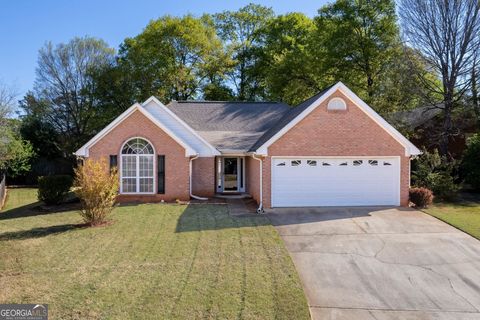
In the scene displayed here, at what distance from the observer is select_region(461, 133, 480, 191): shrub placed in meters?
21.3

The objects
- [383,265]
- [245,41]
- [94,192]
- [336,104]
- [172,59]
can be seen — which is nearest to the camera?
[383,265]

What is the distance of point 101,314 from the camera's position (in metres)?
6.57

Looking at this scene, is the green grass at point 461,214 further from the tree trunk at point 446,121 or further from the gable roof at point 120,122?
the gable roof at point 120,122

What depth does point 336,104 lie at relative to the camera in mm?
16359

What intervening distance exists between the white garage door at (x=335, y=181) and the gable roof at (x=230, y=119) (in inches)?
197

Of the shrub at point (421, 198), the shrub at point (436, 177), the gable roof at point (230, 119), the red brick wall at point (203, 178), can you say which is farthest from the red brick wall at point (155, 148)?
the shrub at point (436, 177)

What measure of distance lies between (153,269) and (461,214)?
13.3 metres

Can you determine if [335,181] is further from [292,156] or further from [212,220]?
[212,220]

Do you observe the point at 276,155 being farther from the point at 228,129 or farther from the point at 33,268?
the point at 33,268

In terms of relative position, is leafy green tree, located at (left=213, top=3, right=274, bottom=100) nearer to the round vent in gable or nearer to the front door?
the front door

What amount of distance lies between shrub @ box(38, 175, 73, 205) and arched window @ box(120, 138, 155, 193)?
9.69 ft

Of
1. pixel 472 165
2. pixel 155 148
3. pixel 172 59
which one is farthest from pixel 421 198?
pixel 172 59

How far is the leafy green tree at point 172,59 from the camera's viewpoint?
35.3 meters

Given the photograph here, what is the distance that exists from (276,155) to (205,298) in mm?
9702
